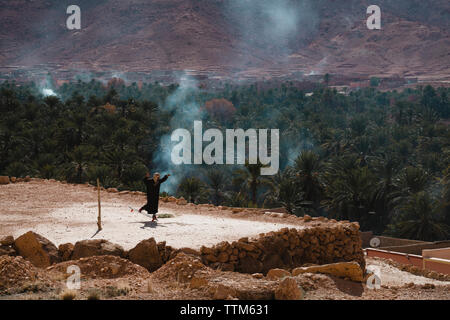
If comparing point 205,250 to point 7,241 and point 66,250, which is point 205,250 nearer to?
point 66,250

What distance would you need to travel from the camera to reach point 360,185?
153ft

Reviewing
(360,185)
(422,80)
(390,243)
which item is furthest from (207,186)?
(422,80)

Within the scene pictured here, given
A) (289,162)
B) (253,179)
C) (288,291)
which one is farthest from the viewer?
(289,162)

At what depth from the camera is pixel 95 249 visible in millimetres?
11820

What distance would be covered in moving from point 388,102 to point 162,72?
216 feet

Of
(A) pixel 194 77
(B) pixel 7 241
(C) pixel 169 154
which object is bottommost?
(B) pixel 7 241

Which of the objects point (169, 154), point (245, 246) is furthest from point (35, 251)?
point (169, 154)

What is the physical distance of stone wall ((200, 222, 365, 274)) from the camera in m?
12.1

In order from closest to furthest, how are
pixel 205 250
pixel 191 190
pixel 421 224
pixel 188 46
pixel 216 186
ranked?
pixel 205 250, pixel 191 190, pixel 421 224, pixel 216 186, pixel 188 46

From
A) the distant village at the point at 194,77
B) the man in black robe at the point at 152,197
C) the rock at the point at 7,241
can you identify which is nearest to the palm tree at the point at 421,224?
the man in black robe at the point at 152,197

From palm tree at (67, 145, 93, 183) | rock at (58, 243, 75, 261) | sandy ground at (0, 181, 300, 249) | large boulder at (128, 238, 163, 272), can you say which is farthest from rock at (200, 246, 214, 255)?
palm tree at (67, 145, 93, 183)

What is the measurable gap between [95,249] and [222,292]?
138 inches

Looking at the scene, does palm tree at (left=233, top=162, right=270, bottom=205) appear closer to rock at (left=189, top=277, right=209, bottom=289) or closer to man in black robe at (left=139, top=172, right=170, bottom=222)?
man in black robe at (left=139, top=172, right=170, bottom=222)
